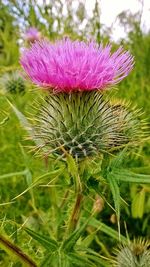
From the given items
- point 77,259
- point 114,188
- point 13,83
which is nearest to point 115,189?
point 114,188

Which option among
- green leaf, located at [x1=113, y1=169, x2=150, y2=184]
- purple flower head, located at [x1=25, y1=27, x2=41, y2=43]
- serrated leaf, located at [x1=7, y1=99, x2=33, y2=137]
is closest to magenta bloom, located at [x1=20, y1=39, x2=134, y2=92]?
serrated leaf, located at [x1=7, y1=99, x2=33, y2=137]

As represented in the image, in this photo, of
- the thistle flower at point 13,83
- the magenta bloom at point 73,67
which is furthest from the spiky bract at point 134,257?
the thistle flower at point 13,83

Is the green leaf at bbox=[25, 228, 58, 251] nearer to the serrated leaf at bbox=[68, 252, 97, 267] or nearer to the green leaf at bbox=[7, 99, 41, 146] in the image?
the serrated leaf at bbox=[68, 252, 97, 267]

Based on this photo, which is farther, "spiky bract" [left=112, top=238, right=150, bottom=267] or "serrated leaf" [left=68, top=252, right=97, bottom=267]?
"spiky bract" [left=112, top=238, right=150, bottom=267]

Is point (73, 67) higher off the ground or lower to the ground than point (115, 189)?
higher

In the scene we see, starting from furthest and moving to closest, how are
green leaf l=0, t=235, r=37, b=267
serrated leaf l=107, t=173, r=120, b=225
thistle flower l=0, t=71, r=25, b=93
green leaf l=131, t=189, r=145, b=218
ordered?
thistle flower l=0, t=71, r=25, b=93 → green leaf l=131, t=189, r=145, b=218 → green leaf l=0, t=235, r=37, b=267 → serrated leaf l=107, t=173, r=120, b=225

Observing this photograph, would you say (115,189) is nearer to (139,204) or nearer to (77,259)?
(77,259)

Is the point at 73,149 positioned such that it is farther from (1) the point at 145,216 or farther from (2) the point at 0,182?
(2) the point at 0,182

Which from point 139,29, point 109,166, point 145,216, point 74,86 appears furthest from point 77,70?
point 139,29
